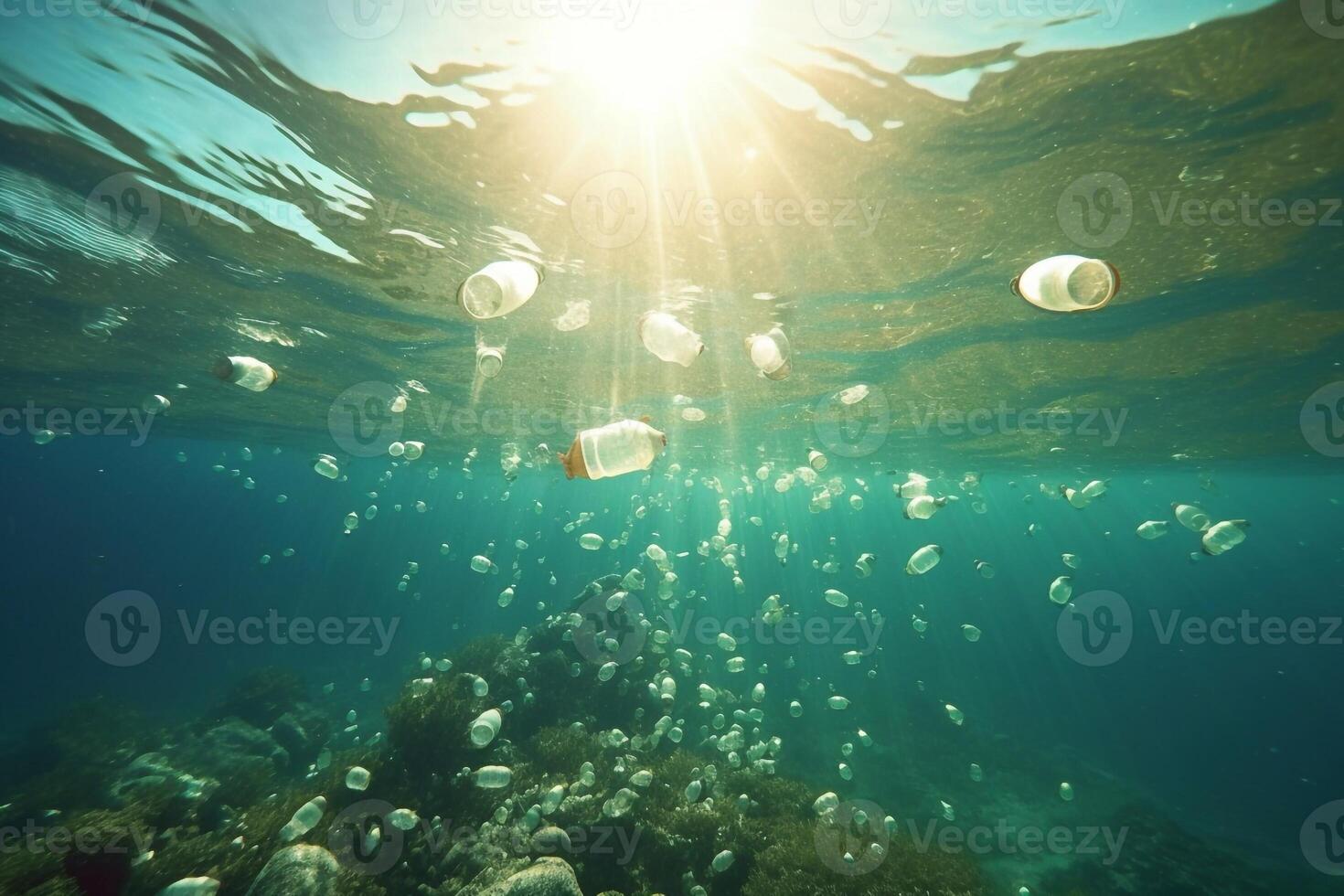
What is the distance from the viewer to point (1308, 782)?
24.0 meters

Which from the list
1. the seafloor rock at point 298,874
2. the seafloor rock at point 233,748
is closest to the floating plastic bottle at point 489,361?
the seafloor rock at point 298,874

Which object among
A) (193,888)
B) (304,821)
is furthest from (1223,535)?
(193,888)

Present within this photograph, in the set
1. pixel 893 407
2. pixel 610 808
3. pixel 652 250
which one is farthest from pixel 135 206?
pixel 893 407

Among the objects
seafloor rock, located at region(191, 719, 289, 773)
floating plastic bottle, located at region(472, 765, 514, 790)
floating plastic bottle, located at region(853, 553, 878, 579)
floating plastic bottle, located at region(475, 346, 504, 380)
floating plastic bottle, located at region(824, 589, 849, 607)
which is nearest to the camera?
floating plastic bottle, located at region(472, 765, 514, 790)

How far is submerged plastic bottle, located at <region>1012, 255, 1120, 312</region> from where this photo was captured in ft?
11.4

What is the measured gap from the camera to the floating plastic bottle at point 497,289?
4.33 metres

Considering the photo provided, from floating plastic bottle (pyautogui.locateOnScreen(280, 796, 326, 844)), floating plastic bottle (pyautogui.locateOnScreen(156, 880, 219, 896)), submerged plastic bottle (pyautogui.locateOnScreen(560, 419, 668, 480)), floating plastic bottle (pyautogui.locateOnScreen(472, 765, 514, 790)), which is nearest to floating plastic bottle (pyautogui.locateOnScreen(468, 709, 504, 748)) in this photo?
floating plastic bottle (pyautogui.locateOnScreen(472, 765, 514, 790))

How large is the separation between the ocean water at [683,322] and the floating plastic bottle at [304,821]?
80mm

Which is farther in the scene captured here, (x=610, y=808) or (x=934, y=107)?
(x=610, y=808)

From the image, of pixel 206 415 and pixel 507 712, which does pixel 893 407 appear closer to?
pixel 507 712

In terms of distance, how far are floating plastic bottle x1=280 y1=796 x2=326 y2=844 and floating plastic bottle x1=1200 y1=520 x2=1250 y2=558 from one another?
17.0 meters

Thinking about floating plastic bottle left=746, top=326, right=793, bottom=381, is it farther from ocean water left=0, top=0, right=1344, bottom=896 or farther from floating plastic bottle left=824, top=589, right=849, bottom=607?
floating plastic bottle left=824, top=589, right=849, bottom=607

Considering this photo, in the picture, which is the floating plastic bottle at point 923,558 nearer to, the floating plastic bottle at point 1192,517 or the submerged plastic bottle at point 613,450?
the floating plastic bottle at point 1192,517

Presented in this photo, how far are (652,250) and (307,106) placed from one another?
6.36 m
